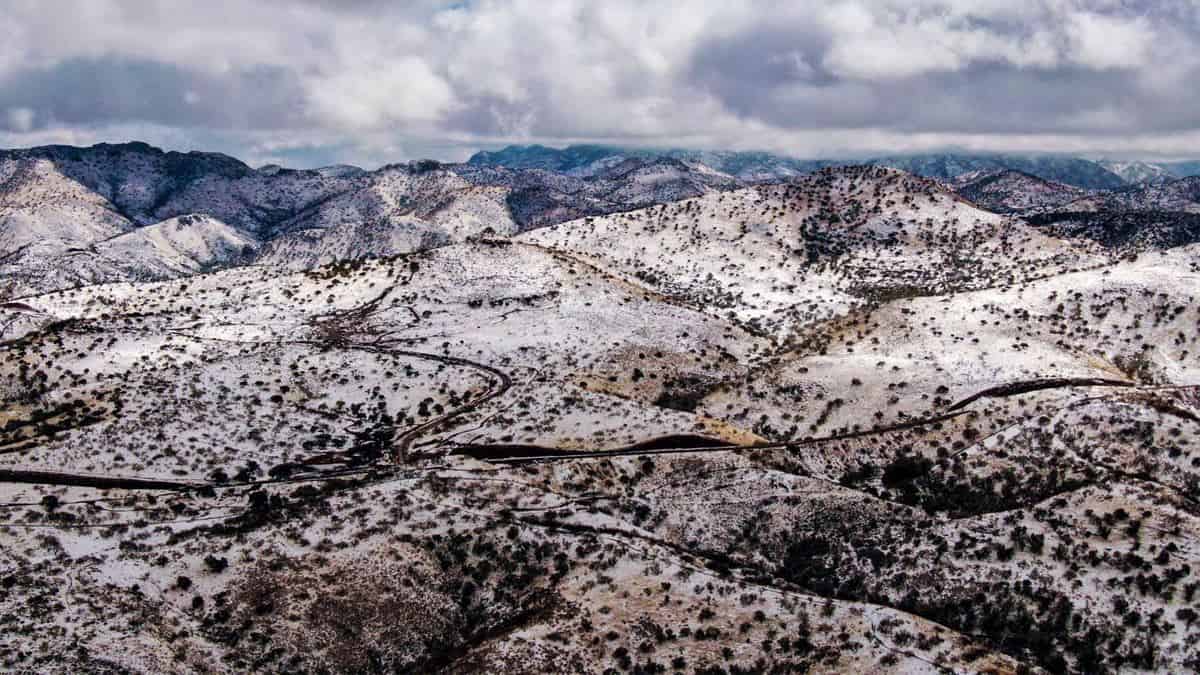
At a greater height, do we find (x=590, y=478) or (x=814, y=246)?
(x=814, y=246)

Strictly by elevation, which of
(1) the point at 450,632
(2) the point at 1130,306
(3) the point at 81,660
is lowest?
(1) the point at 450,632

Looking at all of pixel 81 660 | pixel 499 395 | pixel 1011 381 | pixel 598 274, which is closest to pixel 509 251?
pixel 598 274

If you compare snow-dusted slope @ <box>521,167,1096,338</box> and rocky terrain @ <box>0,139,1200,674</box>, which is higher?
snow-dusted slope @ <box>521,167,1096,338</box>

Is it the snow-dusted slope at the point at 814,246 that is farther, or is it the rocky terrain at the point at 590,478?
the snow-dusted slope at the point at 814,246

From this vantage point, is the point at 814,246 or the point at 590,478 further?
the point at 814,246

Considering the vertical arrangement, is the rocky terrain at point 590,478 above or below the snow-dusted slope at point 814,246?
below

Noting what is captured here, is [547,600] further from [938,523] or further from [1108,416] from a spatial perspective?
[1108,416]

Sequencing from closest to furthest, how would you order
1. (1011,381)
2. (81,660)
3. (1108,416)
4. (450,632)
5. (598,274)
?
(81,660), (450,632), (1108,416), (1011,381), (598,274)

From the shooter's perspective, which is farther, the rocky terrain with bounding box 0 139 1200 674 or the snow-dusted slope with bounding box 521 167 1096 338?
the snow-dusted slope with bounding box 521 167 1096 338
